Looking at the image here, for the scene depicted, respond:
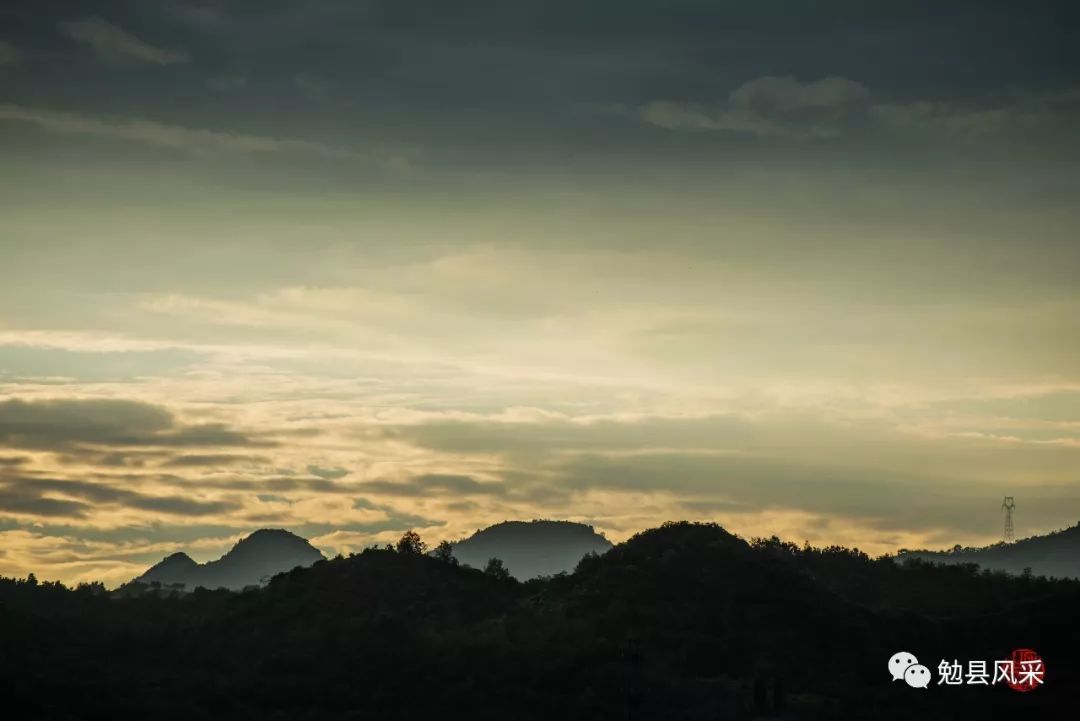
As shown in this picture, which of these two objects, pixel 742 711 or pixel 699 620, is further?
pixel 699 620

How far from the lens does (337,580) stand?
11125cm

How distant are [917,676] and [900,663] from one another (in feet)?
10.3

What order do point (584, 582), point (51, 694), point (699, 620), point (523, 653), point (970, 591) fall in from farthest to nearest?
point (970, 591) → point (584, 582) → point (699, 620) → point (523, 653) → point (51, 694)

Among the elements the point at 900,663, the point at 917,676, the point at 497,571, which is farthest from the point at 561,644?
the point at 497,571

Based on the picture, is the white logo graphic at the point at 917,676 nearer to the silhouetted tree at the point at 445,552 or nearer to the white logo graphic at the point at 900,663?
the white logo graphic at the point at 900,663

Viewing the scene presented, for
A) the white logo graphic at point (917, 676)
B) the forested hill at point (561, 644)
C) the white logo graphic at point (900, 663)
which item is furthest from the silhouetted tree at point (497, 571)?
the white logo graphic at point (917, 676)

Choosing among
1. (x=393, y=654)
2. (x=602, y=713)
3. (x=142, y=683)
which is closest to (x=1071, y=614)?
(x=602, y=713)

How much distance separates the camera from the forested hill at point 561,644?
253 ft

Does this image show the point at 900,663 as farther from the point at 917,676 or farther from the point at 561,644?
the point at 561,644

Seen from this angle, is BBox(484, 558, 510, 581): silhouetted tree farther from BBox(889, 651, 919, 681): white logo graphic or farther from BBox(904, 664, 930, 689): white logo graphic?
BBox(904, 664, 930, 689): white logo graphic

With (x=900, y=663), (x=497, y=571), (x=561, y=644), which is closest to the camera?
(x=900, y=663)

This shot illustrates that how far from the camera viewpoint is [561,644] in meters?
89.8

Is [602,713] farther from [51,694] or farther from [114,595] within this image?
[114,595]

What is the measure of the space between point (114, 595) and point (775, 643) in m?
92.9
